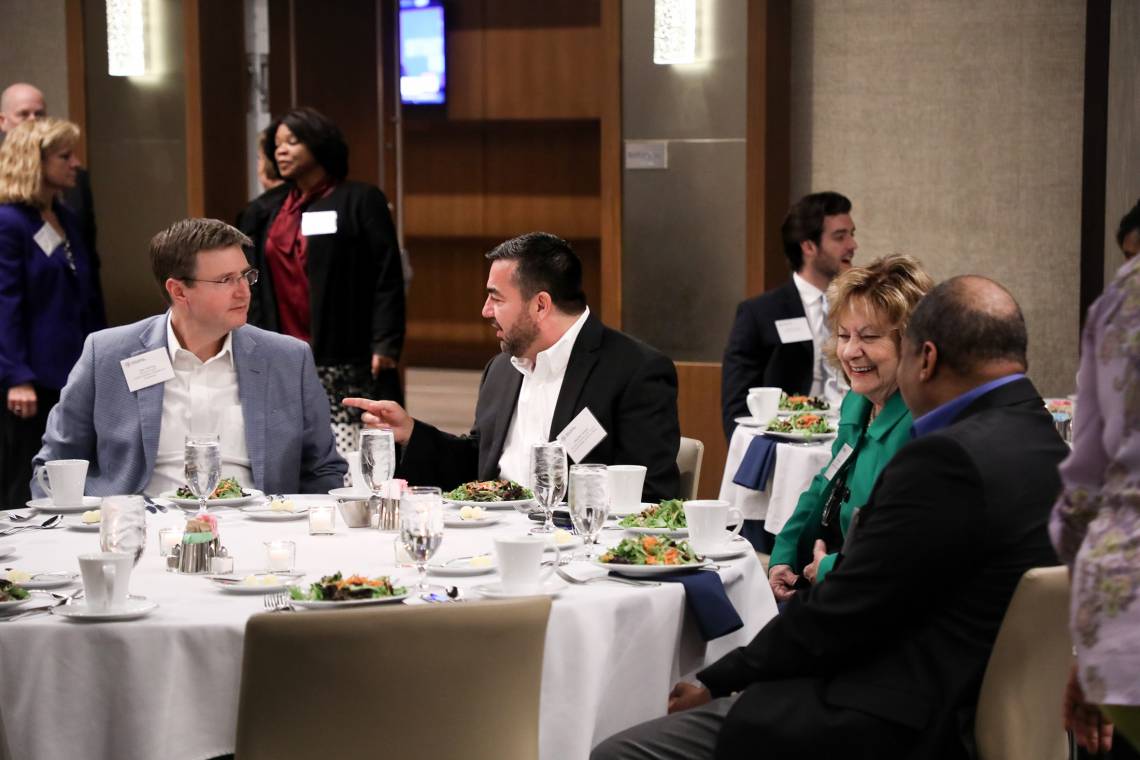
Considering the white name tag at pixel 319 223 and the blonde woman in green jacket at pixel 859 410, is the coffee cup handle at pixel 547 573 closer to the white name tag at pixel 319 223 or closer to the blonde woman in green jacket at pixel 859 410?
the blonde woman in green jacket at pixel 859 410

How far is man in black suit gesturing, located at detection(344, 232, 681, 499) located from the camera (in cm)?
377

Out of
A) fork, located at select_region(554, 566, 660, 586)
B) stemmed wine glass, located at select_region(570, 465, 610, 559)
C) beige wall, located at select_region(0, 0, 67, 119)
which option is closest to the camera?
fork, located at select_region(554, 566, 660, 586)

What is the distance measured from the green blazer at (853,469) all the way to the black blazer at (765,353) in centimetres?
215

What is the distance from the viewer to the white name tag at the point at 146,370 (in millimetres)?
3674

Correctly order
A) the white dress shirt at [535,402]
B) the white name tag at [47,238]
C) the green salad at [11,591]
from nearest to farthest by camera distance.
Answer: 1. the green salad at [11,591]
2. the white dress shirt at [535,402]
3. the white name tag at [47,238]

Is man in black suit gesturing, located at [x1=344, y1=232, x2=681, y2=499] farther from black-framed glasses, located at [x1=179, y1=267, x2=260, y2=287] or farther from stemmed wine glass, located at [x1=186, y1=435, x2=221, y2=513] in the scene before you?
stemmed wine glass, located at [x1=186, y1=435, x2=221, y2=513]

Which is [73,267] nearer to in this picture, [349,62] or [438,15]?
[349,62]

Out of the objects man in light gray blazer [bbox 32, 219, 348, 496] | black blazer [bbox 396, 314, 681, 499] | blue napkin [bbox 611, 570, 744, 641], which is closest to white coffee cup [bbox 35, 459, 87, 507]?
man in light gray blazer [bbox 32, 219, 348, 496]

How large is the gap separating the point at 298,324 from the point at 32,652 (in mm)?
4192

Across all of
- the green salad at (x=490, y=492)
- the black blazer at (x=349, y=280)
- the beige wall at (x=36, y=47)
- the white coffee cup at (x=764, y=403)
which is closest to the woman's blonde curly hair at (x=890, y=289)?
the green salad at (x=490, y=492)

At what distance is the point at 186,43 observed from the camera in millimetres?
7988

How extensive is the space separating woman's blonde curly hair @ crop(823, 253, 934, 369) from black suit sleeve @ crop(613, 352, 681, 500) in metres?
0.62

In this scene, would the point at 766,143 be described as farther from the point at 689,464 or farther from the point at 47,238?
the point at 689,464

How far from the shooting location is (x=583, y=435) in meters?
3.61
